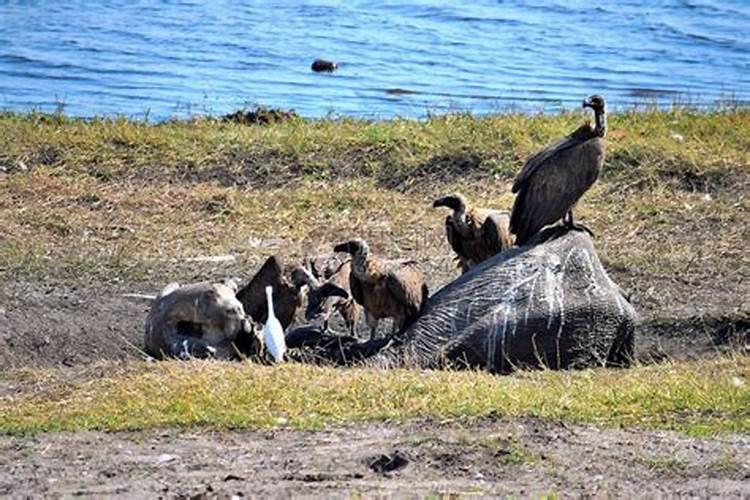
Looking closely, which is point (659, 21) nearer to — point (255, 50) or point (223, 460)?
point (255, 50)

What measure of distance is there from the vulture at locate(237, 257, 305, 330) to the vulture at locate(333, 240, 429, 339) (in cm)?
38

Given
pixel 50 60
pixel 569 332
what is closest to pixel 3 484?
pixel 569 332

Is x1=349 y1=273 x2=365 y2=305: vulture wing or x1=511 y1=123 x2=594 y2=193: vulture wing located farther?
x1=511 y1=123 x2=594 y2=193: vulture wing

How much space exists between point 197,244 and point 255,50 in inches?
577

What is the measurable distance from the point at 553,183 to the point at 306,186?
3.24 meters

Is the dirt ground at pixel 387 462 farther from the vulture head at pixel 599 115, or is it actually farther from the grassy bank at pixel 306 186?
the grassy bank at pixel 306 186

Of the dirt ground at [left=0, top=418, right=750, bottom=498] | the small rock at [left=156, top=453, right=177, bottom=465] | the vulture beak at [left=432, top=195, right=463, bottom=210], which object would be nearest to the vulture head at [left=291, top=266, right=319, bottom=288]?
the vulture beak at [left=432, top=195, right=463, bottom=210]

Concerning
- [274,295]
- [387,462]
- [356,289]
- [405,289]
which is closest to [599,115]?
[405,289]

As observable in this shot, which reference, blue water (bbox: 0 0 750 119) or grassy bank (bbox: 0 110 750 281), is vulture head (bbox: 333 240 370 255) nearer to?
grassy bank (bbox: 0 110 750 281)

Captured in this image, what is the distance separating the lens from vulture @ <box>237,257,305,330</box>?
31.4ft

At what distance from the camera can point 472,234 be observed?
10391mm

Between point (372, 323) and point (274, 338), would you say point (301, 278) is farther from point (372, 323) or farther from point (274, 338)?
point (274, 338)

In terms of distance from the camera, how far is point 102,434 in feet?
23.0

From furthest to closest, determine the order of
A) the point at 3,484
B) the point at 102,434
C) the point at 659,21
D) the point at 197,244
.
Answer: the point at 659,21, the point at 197,244, the point at 102,434, the point at 3,484
